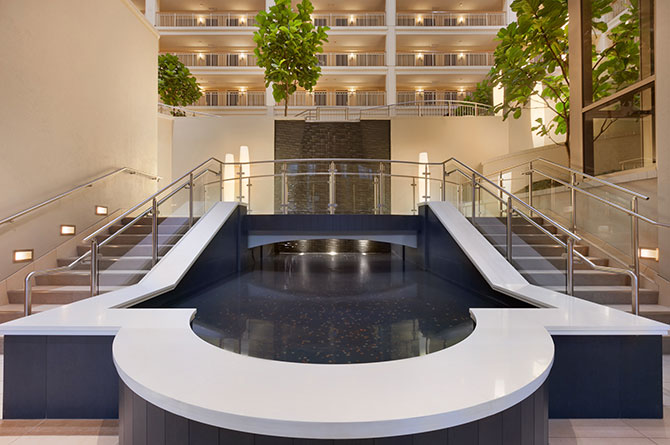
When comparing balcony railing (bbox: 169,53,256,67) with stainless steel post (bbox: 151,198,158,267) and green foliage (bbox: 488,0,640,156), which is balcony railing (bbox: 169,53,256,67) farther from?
stainless steel post (bbox: 151,198,158,267)

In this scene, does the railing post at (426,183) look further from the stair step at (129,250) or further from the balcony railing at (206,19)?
the balcony railing at (206,19)

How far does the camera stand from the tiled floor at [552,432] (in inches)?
86.9

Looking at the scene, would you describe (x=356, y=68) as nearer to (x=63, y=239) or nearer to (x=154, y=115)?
(x=154, y=115)

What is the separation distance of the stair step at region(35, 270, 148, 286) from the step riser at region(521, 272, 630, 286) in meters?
4.29

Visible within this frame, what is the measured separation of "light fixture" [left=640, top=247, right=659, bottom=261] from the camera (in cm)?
488

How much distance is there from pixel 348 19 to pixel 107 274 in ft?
71.6

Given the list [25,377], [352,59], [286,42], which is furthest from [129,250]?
[352,59]

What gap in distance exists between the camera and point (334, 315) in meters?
3.87

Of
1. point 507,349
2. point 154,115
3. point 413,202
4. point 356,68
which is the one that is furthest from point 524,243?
point 356,68

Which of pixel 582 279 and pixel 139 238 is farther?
pixel 139 238

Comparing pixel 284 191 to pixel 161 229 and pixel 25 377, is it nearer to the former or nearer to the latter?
pixel 161 229

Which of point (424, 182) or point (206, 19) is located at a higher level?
point (206, 19)

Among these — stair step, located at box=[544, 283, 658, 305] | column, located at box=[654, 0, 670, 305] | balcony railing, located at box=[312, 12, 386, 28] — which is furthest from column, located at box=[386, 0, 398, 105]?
stair step, located at box=[544, 283, 658, 305]

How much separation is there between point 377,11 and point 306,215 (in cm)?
1929
